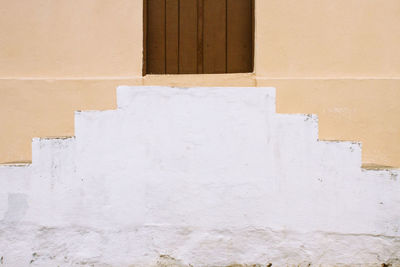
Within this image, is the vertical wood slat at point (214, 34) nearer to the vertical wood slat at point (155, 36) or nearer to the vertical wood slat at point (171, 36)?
the vertical wood slat at point (171, 36)

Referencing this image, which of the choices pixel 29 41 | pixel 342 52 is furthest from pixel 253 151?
pixel 29 41

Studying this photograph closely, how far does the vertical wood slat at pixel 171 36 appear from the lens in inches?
187

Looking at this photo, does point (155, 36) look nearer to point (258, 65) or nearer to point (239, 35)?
point (239, 35)

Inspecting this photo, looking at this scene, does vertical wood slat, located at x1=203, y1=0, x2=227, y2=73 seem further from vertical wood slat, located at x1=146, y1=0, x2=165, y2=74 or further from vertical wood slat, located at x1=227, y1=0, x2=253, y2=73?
vertical wood slat, located at x1=146, y1=0, x2=165, y2=74

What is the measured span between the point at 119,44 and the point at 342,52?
2.38 meters

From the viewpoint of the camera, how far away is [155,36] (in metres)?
4.77

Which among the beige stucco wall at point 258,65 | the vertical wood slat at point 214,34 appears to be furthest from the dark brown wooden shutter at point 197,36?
the beige stucco wall at point 258,65

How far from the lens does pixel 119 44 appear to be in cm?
452

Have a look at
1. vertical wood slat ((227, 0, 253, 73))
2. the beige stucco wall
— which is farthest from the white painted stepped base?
vertical wood slat ((227, 0, 253, 73))

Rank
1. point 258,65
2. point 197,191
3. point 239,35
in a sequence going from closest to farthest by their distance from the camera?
point 197,191, point 258,65, point 239,35

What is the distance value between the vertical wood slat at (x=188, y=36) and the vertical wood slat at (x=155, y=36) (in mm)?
209

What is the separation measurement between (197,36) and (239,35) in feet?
1.57

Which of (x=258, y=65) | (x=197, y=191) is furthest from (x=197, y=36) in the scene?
(x=197, y=191)

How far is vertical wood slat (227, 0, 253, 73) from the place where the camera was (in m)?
4.70
